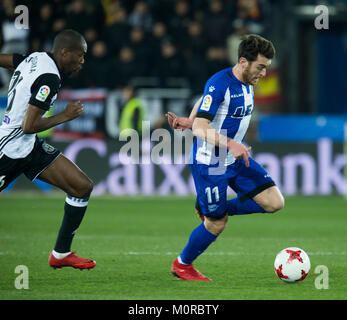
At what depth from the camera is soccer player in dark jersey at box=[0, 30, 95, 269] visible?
655cm

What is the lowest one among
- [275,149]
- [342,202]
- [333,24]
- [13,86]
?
[342,202]

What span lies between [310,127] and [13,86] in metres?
9.29

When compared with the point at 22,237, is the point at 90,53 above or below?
above

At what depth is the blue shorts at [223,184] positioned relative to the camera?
6.70 meters

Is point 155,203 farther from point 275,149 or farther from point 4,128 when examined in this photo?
point 4,128

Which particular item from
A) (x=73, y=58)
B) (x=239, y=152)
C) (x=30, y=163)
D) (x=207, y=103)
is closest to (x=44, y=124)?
(x=30, y=163)

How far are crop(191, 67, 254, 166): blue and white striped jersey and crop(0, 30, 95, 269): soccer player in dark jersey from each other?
41.4 inches

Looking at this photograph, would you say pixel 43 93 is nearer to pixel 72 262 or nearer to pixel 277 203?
pixel 72 262

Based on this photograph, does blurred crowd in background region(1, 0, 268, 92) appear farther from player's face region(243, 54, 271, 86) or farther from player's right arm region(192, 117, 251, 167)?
player's right arm region(192, 117, 251, 167)

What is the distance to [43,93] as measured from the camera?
6.51 meters

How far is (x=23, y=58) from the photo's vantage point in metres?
6.93
